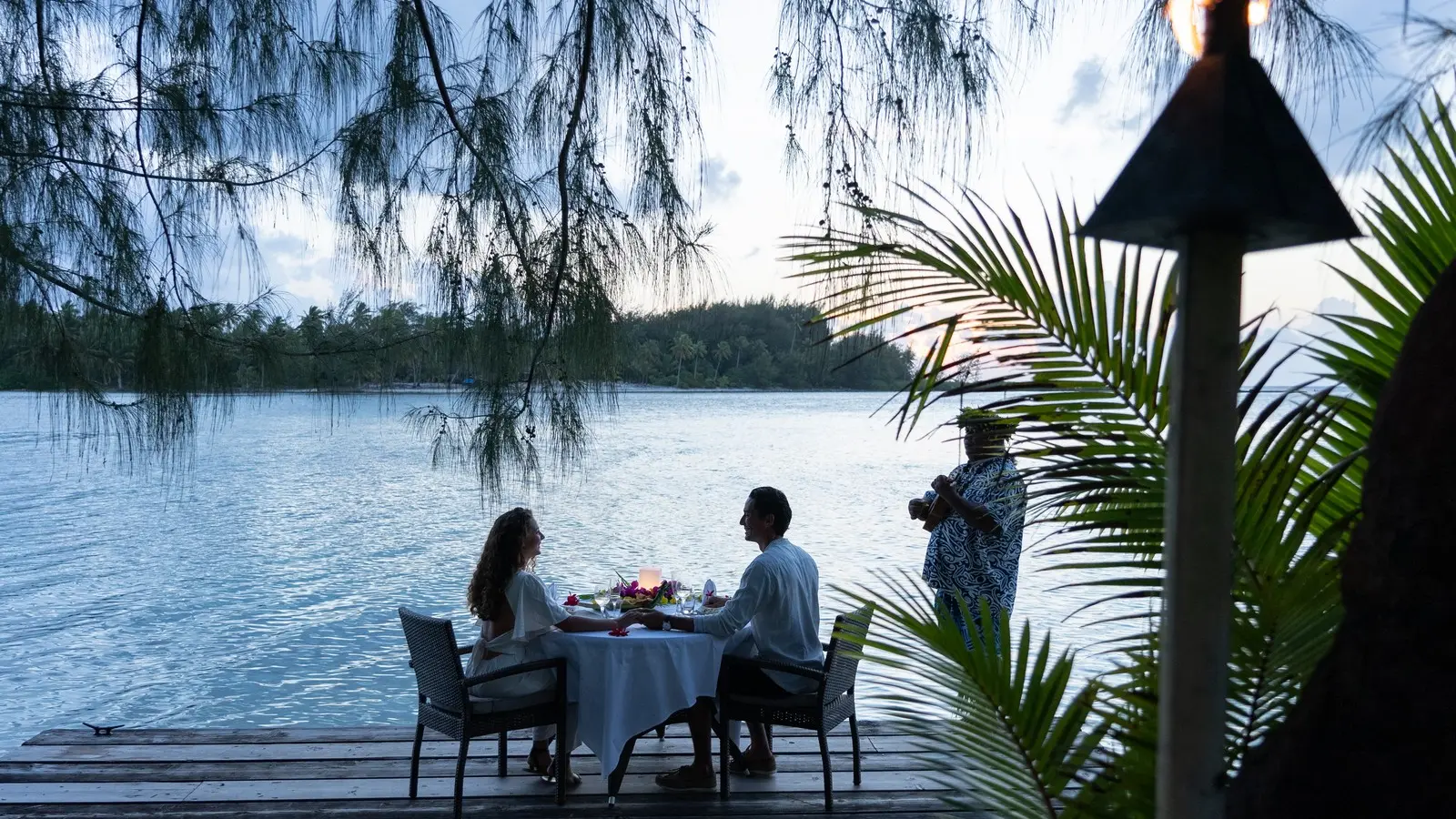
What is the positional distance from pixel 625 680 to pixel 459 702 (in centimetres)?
68

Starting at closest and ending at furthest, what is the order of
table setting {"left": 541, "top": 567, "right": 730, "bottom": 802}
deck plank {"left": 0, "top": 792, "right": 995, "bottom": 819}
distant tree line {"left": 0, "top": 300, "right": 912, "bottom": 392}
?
distant tree line {"left": 0, "top": 300, "right": 912, "bottom": 392} < deck plank {"left": 0, "top": 792, "right": 995, "bottom": 819} < table setting {"left": 541, "top": 567, "right": 730, "bottom": 802}

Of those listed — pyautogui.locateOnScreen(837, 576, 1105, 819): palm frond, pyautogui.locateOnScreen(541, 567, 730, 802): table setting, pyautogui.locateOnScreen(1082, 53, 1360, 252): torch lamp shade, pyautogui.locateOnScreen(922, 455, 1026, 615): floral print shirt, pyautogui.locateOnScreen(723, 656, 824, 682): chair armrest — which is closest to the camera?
pyautogui.locateOnScreen(1082, 53, 1360, 252): torch lamp shade

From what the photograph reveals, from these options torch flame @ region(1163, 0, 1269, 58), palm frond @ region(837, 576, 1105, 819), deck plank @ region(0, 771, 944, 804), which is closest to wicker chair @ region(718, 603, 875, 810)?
deck plank @ region(0, 771, 944, 804)

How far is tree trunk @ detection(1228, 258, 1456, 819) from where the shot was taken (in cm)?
139

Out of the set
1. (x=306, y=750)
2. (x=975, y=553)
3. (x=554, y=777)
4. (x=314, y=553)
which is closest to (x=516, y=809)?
(x=554, y=777)

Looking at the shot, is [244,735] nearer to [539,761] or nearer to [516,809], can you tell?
[539,761]

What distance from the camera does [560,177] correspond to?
3590 mm

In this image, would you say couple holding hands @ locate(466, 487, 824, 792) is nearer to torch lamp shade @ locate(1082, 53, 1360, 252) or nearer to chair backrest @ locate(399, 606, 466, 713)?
chair backrest @ locate(399, 606, 466, 713)

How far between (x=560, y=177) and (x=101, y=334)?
1.60 meters

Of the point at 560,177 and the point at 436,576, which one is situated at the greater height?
the point at 560,177

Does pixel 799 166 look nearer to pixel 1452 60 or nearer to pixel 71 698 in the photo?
pixel 1452 60

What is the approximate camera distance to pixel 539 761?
5.02 m

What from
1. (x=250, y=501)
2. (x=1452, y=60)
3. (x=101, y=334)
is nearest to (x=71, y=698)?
(x=101, y=334)

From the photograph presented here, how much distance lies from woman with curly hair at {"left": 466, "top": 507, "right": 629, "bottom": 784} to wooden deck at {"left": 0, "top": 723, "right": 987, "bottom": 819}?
1.26 feet
